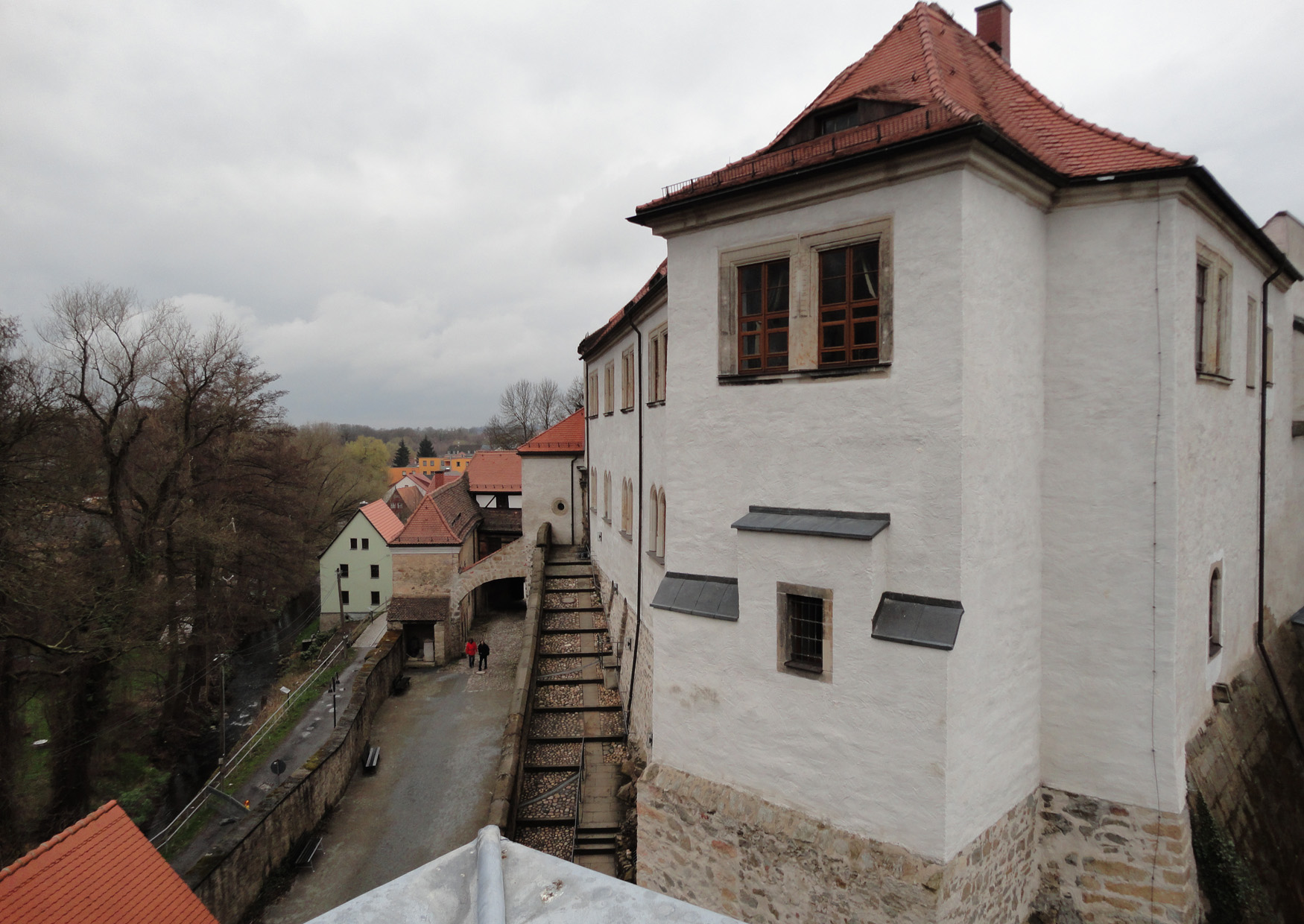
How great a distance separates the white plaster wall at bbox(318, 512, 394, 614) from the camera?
36094 mm

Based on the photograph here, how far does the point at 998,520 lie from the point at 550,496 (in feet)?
65.5

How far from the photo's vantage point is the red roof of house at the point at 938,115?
629 cm

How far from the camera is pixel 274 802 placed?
13430 millimetres

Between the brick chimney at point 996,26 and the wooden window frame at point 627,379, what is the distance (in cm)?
749

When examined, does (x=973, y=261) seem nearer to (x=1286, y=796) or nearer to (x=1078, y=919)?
(x=1078, y=919)

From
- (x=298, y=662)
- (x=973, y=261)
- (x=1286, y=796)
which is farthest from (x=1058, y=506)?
(x=298, y=662)

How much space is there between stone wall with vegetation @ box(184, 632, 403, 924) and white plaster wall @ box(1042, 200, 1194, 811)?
472 inches

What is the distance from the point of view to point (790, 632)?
6.87 metres

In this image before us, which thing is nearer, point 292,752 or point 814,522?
point 814,522

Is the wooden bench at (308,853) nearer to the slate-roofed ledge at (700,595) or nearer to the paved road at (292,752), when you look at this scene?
the paved road at (292,752)

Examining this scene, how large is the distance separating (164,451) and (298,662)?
1198 cm

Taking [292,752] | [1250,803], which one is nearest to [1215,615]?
[1250,803]

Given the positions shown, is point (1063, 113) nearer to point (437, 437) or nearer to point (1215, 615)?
point (1215, 615)

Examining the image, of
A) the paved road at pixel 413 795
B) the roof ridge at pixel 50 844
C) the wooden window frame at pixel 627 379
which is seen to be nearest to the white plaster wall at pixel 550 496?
the paved road at pixel 413 795
